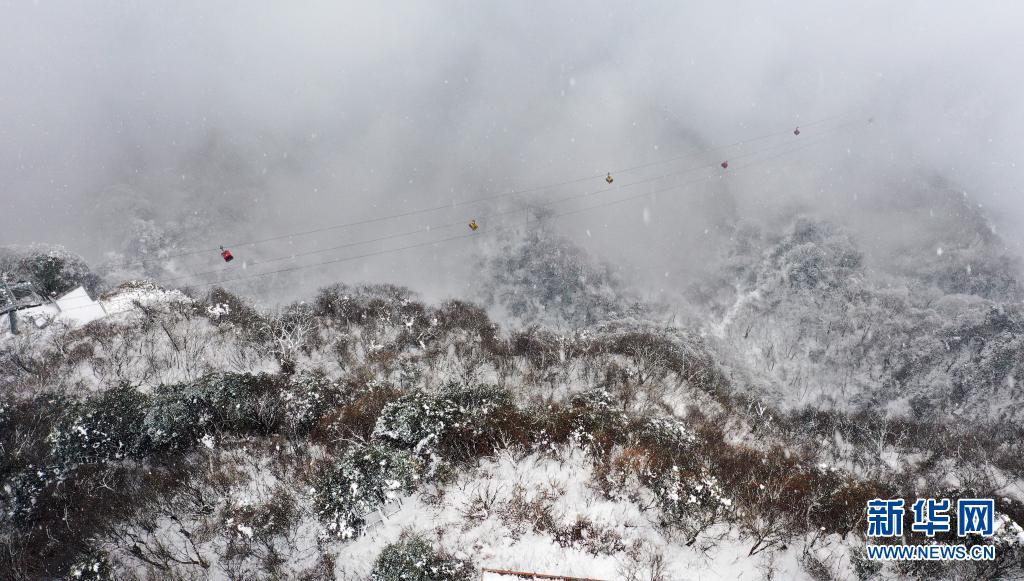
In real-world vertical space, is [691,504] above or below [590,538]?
above

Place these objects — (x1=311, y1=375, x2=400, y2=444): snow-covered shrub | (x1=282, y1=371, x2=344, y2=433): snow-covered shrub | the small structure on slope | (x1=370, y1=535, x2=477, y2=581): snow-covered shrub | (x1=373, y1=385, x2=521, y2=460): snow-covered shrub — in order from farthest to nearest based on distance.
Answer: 1. the small structure on slope
2. (x1=282, y1=371, x2=344, y2=433): snow-covered shrub
3. (x1=311, y1=375, x2=400, y2=444): snow-covered shrub
4. (x1=373, y1=385, x2=521, y2=460): snow-covered shrub
5. (x1=370, y1=535, x2=477, y2=581): snow-covered shrub

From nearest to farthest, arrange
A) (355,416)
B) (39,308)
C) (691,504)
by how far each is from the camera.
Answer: (691,504)
(355,416)
(39,308)

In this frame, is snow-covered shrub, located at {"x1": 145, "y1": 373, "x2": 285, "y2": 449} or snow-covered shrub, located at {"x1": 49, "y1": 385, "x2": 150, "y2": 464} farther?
snow-covered shrub, located at {"x1": 145, "y1": 373, "x2": 285, "y2": 449}

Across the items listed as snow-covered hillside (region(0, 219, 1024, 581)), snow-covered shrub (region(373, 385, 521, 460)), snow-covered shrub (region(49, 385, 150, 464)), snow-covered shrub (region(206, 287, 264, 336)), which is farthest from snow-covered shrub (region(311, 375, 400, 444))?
snow-covered shrub (region(206, 287, 264, 336))

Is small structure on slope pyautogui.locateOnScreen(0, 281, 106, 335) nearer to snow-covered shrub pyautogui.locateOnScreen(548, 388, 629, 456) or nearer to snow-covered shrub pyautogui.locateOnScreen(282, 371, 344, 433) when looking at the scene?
snow-covered shrub pyautogui.locateOnScreen(282, 371, 344, 433)

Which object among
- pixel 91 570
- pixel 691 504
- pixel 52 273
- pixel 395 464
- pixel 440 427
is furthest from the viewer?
pixel 52 273

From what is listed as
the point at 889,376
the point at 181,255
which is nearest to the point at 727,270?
the point at 889,376

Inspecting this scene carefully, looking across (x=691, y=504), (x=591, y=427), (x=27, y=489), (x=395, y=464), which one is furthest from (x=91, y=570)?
(x=691, y=504)

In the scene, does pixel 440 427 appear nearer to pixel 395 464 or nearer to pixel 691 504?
pixel 395 464
